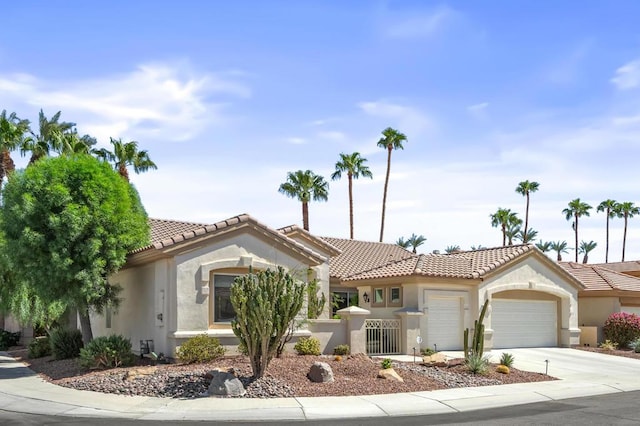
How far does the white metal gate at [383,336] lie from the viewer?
24.8 m

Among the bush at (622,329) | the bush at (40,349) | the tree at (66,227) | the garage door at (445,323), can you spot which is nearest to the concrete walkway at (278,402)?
the tree at (66,227)

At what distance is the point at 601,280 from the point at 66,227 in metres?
26.8

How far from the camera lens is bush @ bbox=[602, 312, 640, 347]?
32156 mm

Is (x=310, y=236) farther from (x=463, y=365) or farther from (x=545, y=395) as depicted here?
(x=545, y=395)

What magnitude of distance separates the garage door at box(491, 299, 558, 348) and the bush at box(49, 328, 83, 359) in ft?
55.1

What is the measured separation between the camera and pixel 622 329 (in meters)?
32.3

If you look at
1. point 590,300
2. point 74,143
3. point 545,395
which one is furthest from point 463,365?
point 74,143

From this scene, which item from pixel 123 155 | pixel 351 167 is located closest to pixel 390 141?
pixel 351 167

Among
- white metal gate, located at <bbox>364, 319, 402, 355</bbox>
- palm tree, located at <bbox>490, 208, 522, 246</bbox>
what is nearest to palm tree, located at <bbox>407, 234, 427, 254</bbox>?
palm tree, located at <bbox>490, 208, 522, 246</bbox>

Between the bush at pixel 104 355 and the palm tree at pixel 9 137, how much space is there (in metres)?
23.4

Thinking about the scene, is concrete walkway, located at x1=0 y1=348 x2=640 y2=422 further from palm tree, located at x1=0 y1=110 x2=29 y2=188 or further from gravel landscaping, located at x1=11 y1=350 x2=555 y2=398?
palm tree, located at x1=0 y1=110 x2=29 y2=188

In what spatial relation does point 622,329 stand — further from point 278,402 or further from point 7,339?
point 7,339

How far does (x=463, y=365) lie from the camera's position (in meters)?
21.5

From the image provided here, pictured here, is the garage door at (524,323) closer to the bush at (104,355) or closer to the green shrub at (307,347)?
the green shrub at (307,347)
